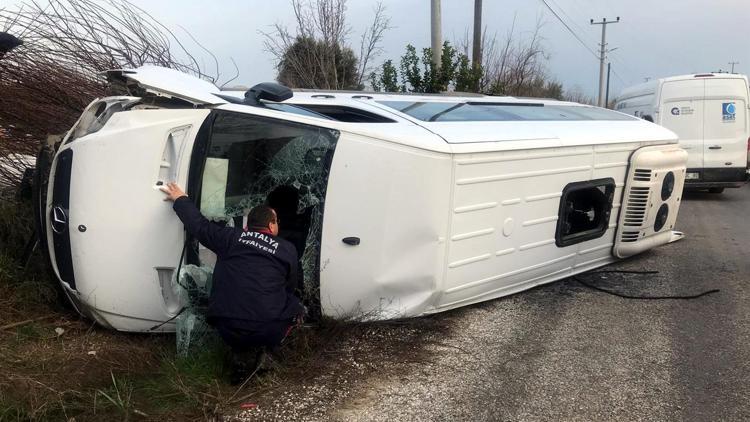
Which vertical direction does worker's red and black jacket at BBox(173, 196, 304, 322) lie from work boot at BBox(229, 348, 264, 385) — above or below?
above

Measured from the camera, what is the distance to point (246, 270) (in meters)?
3.40

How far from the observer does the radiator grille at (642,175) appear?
220 inches

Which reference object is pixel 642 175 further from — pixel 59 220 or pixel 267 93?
pixel 59 220

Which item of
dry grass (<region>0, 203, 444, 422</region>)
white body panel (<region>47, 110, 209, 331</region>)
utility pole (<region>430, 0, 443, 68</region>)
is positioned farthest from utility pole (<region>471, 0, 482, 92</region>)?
white body panel (<region>47, 110, 209, 331</region>)

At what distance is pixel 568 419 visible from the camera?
126 inches

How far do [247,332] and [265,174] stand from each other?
1120 millimetres

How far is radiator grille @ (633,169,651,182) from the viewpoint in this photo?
5.59m

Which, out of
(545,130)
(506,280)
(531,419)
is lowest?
(531,419)

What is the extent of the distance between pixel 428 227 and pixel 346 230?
1.85 ft

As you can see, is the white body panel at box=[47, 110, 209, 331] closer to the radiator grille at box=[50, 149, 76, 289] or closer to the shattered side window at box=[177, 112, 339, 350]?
the radiator grille at box=[50, 149, 76, 289]

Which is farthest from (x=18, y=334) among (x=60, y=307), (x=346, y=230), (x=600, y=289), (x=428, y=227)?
(x=600, y=289)

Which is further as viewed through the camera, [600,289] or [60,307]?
[600,289]

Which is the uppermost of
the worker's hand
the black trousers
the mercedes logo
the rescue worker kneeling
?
the worker's hand

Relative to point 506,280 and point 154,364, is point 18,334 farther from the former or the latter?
point 506,280
